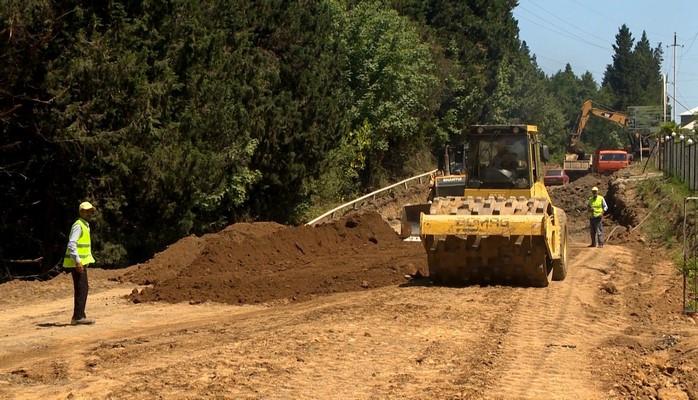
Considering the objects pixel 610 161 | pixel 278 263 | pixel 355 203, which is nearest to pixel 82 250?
pixel 278 263

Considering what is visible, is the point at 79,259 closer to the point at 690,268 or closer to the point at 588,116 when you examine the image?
the point at 690,268

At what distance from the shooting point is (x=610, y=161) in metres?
58.0

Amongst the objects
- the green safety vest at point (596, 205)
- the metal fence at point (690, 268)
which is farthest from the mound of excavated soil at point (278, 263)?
the green safety vest at point (596, 205)

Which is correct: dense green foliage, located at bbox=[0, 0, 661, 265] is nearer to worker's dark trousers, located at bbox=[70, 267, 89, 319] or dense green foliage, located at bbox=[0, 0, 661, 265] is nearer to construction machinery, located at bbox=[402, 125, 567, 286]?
worker's dark trousers, located at bbox=[70, 267, 89, 319]

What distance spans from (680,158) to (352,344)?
1009 inches

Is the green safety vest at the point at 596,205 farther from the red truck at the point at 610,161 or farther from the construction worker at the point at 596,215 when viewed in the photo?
the red truck at the point at 610,161

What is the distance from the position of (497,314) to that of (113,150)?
11935 millimetres

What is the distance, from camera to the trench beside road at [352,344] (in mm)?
8422

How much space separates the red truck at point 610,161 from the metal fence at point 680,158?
42.4 ft

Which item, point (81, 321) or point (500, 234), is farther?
point (500, 234)

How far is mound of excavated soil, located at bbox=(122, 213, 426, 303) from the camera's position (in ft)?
52.3

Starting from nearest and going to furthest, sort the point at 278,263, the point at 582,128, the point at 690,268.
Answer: the point at 690,268
the point at 278,263
the point at 582,128

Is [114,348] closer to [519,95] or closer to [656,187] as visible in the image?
[656,187]

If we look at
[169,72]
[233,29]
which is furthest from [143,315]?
[233,29]
